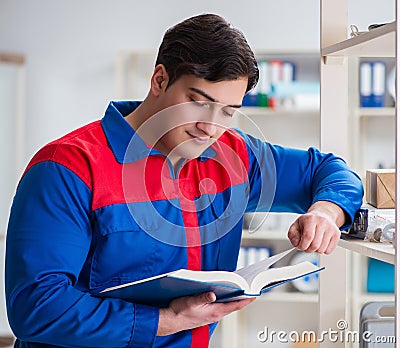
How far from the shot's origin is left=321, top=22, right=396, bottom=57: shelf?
3.58 feet

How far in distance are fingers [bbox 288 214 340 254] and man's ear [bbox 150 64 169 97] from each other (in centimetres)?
33

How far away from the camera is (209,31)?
50.4 inches

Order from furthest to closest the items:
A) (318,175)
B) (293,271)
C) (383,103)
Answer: (383,103)
(318,175)
(293,271)

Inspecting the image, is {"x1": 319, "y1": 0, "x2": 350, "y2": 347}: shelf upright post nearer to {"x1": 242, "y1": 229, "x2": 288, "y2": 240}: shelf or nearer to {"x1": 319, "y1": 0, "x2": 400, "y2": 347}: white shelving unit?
{"x1": 319, "y1": 0, "x2": 400, "y2": 347}: white shelving unit

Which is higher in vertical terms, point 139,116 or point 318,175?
point 139,116

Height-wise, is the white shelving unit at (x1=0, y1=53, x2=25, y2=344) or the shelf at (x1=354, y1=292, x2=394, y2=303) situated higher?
the white shelving unit at (x1=0, y1=53, x2=25, y2=344)

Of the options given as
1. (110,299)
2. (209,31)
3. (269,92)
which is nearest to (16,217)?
(110,299)

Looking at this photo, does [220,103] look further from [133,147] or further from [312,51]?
[312,51]

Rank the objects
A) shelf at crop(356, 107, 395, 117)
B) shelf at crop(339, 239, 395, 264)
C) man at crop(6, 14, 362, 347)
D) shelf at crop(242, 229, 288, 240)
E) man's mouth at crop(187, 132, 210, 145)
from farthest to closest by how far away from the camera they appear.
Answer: shelf at crop(242, 229, 288, 240) < shelf at crop(356, 107, 395, 117) < man's mouth at crop(187, 132, 210, 145) < man at crop(6, 14, 362, 347) < shelf at crop(339, 239, 395, 264)

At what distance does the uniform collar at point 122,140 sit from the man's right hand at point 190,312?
267 millimetres

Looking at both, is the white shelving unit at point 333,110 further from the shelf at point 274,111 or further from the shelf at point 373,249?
the shelf at point 274,111

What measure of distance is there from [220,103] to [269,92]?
2.68m

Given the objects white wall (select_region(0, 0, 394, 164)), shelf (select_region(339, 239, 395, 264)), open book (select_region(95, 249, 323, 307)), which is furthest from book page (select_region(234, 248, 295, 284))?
white wall (select_region(0, 0, 394, 164))

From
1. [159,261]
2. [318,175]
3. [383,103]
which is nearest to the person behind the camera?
[159,261]
